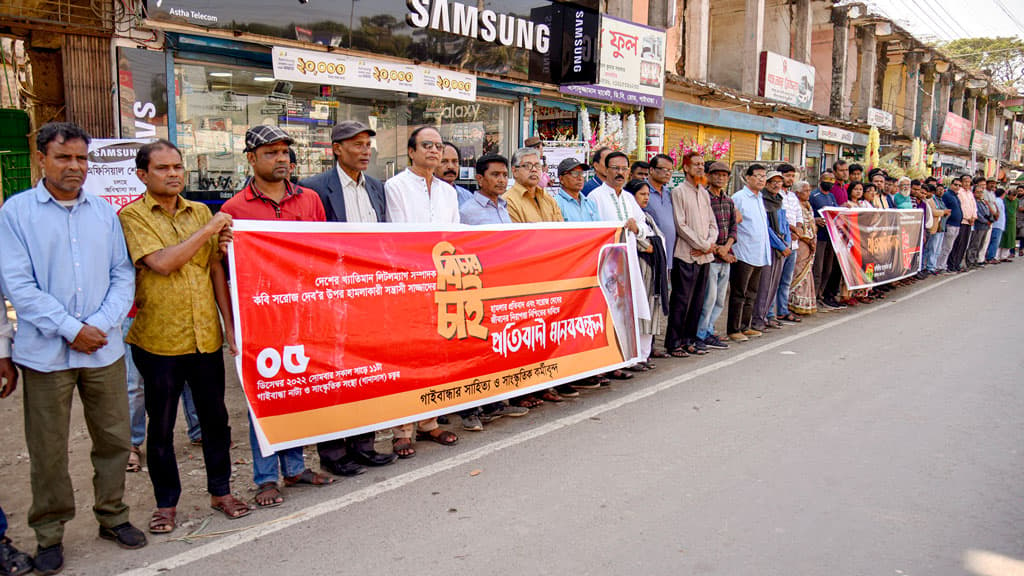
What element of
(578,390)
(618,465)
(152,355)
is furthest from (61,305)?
(578,390)

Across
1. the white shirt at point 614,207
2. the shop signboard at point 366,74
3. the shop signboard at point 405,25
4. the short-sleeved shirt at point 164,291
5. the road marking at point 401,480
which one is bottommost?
the road marking at point 401,480

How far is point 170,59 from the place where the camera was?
854 centimetres

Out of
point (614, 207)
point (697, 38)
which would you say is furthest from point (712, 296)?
point (697, 38)

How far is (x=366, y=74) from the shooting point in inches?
410

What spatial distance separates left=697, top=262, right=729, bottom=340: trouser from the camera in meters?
8.09

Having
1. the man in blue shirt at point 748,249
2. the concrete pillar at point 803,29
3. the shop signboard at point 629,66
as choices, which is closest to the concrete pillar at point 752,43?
the concrete pillar at point 803,29

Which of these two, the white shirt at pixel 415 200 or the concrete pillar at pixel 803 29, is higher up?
the concrete pillar at pixel 803 29

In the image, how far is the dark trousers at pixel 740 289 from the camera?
8641mm

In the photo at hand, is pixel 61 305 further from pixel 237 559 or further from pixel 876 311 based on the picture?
pixel 876 311

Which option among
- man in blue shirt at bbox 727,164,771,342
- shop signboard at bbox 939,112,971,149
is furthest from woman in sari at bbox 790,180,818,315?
shop signboard at bbox 939,112,971,149

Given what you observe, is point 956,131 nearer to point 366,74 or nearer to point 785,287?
point 785,287

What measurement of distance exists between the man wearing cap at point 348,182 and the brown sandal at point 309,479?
1559 mm

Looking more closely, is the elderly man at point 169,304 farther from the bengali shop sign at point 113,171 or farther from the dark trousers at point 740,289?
the dark trousers at point 740,289

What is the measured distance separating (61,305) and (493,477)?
7.95 feet
